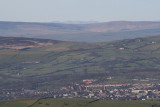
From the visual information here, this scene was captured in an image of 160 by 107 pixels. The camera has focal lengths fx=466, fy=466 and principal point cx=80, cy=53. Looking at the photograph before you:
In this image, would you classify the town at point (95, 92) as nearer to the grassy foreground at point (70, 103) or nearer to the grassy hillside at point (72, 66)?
the grassy hillside at point (72, 66)

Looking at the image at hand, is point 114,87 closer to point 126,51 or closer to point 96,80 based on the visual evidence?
point 96,80

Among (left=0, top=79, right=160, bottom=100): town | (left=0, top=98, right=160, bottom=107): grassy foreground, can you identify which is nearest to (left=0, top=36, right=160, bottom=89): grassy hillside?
(left=0, top=79, right=160, bottom=100): town

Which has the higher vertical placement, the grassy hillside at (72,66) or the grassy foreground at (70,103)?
the grassy foreground at (70,103)

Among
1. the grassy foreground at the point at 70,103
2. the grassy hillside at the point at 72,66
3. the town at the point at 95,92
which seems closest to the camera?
the grassy foreground at the point at 70,103

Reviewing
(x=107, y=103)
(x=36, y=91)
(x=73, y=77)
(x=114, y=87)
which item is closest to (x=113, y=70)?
(x=73, y=77)

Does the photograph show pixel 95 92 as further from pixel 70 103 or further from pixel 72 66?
pixel 72 66

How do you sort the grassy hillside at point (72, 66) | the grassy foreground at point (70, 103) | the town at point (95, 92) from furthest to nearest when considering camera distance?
the grassy hillside at point (72, 66) < the town at point (95, 92) < the grassy foreground at point (70, 103)

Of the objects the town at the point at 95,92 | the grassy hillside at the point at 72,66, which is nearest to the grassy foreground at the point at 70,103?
the town at the point at 95,92
